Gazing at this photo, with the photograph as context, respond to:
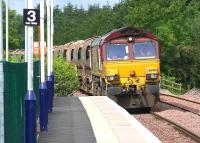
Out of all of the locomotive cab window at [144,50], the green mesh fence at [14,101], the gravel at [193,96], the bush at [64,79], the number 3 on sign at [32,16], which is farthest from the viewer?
the gravel at [193,96]

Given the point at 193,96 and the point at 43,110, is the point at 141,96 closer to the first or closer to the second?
the point at 43,110

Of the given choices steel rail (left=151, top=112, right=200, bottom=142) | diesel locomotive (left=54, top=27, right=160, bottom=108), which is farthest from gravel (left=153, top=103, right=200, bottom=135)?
diesel locomotive (left=54, top=27, right=160, bottom=108)

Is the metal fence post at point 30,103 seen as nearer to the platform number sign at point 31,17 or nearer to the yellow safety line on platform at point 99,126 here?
the platform number sign at point 31,17

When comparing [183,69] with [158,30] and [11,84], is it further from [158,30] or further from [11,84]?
[11,84]

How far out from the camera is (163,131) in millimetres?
18656

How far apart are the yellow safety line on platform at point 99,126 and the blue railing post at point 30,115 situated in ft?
9.81

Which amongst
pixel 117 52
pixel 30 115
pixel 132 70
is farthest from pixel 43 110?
pixel 117 52

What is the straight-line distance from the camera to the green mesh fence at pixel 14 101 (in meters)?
8.25

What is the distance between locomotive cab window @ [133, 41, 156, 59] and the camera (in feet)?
81.9

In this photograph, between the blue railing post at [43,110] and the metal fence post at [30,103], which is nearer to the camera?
the metal fence post at [30,103]

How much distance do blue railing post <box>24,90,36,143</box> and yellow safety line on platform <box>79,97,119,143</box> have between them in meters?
2.99

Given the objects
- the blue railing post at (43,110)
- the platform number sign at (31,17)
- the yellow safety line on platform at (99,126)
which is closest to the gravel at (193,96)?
Answer: the yellow safety line on platform at (99,126)

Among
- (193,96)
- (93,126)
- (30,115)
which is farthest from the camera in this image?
(193,96)

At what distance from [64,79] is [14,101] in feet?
66.8
